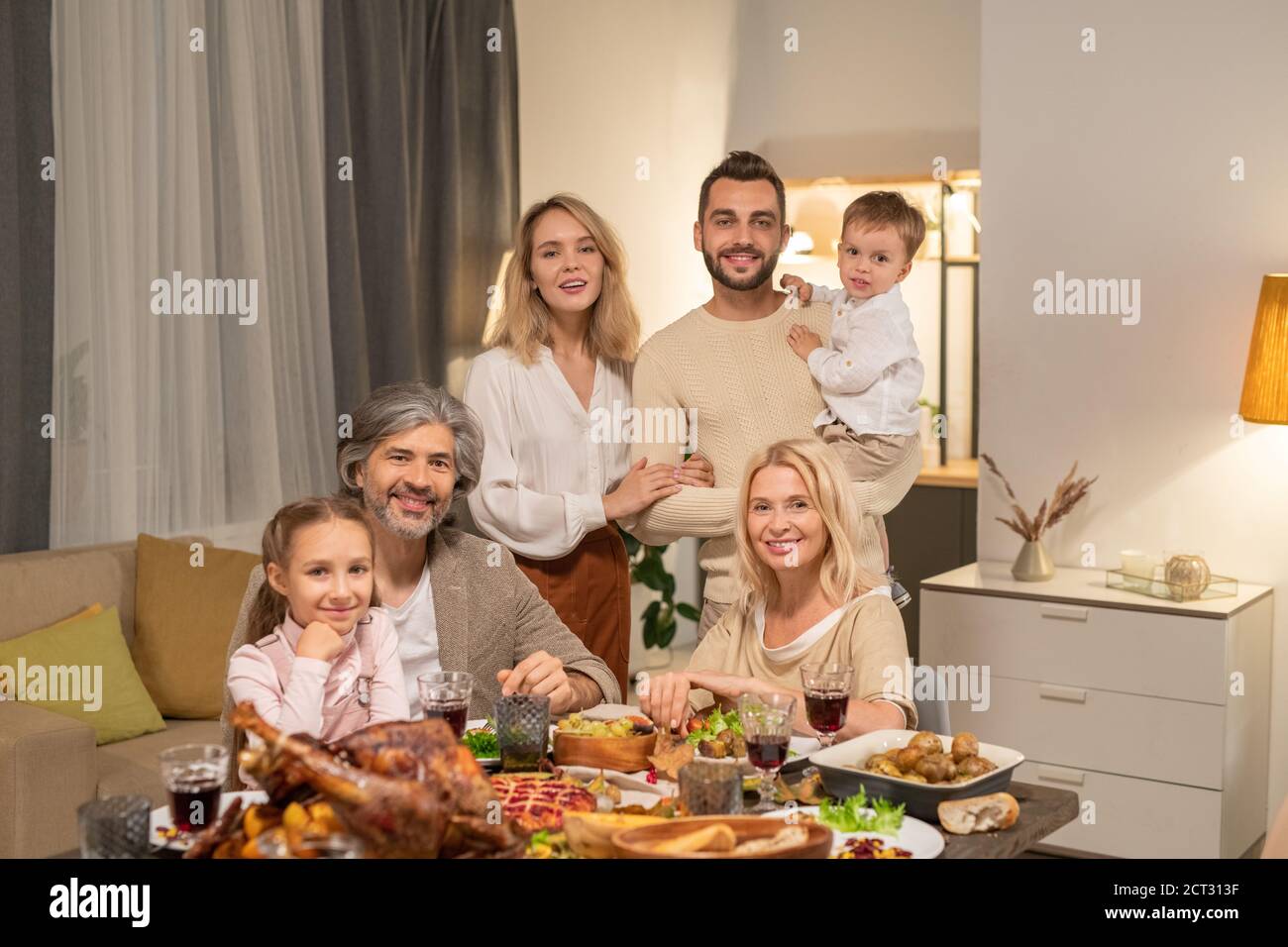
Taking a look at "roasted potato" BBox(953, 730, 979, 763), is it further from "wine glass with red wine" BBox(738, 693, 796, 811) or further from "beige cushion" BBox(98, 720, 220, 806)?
"beige cushion" BBox(98, 720, 220, 806)

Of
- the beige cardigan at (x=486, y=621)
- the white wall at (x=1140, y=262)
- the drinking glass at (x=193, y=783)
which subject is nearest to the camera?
the drinking glass at (x=193, y=783)

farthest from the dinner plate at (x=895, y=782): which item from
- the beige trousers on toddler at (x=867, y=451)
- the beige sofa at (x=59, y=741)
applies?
the beige sofa at (x=59, y=741)

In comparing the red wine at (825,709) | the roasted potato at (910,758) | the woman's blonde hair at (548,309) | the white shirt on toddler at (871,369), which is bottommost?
the roasted potato at (910,758)

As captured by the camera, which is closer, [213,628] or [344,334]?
[213,628]

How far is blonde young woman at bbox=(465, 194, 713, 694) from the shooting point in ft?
10.4

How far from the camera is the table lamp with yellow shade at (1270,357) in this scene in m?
3.75

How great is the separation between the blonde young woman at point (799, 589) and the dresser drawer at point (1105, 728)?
5.37 feet

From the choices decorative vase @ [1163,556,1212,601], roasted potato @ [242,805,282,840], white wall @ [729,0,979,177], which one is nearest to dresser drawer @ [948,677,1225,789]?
decorative vase @ [1163,556,1212,601]

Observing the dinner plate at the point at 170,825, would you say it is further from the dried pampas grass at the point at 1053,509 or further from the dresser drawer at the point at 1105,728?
the dried pampas grass at the point at 1053,509

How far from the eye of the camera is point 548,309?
332cm

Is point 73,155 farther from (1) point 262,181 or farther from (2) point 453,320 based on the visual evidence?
(2) point 453,320

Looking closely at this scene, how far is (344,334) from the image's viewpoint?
4609 millimetres

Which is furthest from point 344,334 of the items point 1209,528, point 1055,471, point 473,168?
point 1209,528
